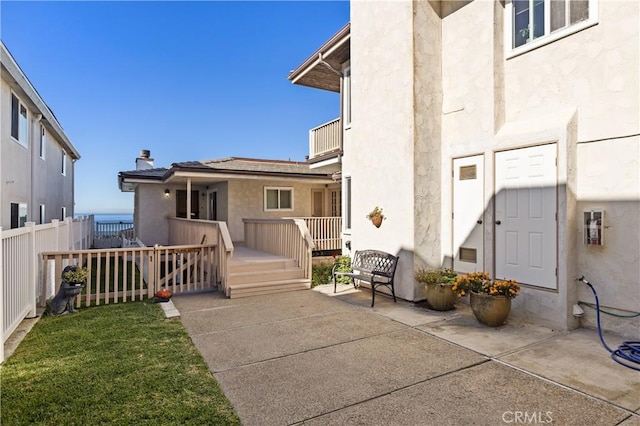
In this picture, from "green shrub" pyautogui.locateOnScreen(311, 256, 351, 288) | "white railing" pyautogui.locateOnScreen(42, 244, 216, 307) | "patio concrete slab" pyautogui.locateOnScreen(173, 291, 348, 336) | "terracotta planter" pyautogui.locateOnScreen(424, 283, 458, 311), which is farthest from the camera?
"green shrub" pyautogui.locateOnScreen(311, 256, 351, 288)

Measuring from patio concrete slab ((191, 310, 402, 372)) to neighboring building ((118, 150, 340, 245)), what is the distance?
844cm

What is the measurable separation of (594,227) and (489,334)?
217 centimetres

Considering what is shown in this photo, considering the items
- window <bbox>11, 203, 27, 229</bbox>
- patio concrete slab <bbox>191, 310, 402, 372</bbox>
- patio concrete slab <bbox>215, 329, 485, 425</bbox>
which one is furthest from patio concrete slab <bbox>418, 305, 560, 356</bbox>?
window <bbox>11, 203, 27, 229</bbox>

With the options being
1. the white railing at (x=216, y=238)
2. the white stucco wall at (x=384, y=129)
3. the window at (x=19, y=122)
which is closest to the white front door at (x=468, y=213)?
the white stucco wall at (x=384, y=129)

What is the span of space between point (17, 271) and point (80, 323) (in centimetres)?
121

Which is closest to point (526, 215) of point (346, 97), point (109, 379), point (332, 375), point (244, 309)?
point (332, 375)

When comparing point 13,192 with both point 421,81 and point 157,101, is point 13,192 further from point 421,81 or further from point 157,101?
point 157,101

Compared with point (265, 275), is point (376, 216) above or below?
above

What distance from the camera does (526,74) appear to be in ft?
19.2

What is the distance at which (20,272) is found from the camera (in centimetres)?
530

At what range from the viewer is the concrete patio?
2959 mm

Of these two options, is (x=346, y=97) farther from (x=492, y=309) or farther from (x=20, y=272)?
(x=20, y=272)

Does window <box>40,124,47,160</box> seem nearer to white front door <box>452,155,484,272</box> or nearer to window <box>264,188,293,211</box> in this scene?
window <box>264,188,293,211</box>

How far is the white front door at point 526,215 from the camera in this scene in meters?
5.32
